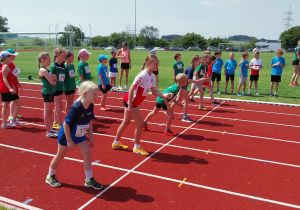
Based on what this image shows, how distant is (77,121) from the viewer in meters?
4.26

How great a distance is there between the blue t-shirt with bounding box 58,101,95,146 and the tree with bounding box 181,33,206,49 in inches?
3996

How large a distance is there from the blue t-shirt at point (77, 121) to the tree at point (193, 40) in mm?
101493

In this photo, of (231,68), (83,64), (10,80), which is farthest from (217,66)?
(10,80)

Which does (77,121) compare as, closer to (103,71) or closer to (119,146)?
(119,146)

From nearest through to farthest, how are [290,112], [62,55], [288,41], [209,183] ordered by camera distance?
[209,183]
[62,55]
[290,112]
[288,41]

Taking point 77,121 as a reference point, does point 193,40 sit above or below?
above

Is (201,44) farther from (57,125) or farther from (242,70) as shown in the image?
(57,125)

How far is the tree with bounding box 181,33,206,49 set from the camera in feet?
345

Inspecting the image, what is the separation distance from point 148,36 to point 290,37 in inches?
2043

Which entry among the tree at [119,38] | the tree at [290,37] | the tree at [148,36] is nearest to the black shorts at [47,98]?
the tree at [290,37]

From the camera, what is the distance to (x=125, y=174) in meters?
5.14

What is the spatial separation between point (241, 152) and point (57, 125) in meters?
4.46

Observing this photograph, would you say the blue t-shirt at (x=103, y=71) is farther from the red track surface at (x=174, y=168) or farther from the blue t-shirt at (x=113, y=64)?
the blue t-shirt at (x=113, y=64)

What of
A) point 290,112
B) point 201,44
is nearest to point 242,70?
point 290,112
